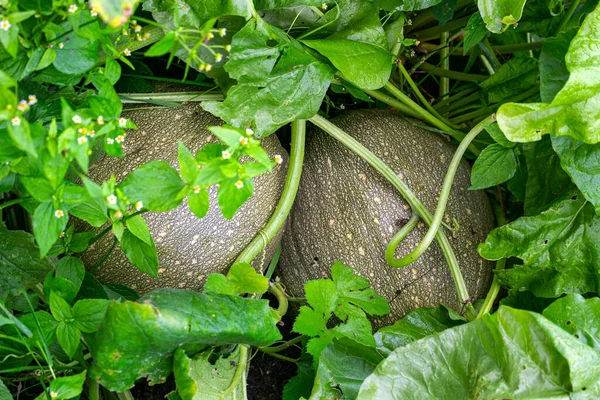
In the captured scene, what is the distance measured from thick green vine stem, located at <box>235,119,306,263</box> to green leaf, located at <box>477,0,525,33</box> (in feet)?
1.29

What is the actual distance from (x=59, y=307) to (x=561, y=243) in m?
0.90

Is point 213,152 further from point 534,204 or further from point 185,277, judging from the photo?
point 534,204

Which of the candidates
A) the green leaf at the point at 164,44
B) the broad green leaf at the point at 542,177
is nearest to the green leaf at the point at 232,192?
the green leaf at the point at 164,44

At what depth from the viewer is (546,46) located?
1.18 metres

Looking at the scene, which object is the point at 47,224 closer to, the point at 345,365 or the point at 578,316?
the point at 345,365

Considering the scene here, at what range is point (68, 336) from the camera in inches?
38.5

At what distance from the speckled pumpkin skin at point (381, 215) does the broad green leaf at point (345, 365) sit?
0.18 meters

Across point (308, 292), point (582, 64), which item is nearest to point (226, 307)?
point (308, 292)

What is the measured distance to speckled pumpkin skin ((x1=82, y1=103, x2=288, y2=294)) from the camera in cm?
120

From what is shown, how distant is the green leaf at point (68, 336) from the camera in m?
0.97

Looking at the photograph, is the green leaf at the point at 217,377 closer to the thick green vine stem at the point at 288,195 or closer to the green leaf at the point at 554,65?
the thick green vine stem at the point at 288,195

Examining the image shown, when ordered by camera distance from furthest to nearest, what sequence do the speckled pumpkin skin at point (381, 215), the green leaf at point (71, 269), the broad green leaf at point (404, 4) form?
the speckled pumpkin skin at point (381, 215) < the broad green leaf at point (404, 4) < the green leaf at point (71, 269)

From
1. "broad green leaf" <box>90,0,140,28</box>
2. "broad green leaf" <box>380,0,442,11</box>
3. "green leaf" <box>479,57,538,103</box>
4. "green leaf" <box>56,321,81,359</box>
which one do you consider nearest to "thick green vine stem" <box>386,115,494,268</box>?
"green leaf" <box>479,57,538,103</box>

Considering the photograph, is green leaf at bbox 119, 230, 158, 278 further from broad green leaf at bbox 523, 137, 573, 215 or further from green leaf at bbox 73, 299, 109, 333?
broad green leaf at bbox 523, 137, 573, 215
